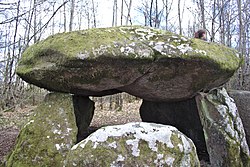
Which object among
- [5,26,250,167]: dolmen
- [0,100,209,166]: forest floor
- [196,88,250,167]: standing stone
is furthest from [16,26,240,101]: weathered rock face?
[0,100,209,166]: forest floor

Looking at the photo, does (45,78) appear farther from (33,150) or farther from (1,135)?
(1,135)

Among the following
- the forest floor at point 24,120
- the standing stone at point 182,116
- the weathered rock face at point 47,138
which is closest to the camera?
the weathered rock face at point 47,138

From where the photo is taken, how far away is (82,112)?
5789mm

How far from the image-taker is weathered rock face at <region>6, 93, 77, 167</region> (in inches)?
165

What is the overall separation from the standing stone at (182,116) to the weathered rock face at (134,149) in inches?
131

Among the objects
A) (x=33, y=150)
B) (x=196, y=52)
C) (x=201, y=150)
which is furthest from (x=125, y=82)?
(x=201, y=150)

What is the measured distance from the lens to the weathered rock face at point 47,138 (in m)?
4.19

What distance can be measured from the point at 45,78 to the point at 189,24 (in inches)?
780

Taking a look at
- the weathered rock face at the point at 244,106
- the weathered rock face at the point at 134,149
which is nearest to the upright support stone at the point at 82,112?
the weathered rock face at the point at 134,149

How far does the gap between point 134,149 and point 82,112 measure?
3.17 metres

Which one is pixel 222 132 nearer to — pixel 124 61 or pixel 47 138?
pixel 124 61

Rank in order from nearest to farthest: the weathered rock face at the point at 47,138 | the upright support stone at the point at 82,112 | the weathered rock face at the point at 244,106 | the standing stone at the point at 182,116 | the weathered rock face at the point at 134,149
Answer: the weathered rock face at the point at 134,149 < the weathered rock face at the point at 47,138 < the upright support stone at the point at 82,112 < the weathered rock face at the point at 244,106 < the standing stone at the point at 182,116

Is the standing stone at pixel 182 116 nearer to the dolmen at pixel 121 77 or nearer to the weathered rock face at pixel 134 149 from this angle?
the dolmen at pixel 121 77

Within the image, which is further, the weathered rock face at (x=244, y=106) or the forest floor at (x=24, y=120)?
the forest floor at (x=24, y=120)
